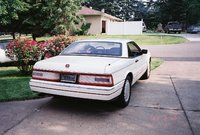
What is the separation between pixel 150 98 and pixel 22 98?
314 cm

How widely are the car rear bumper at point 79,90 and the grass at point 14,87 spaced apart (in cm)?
Answer: 133

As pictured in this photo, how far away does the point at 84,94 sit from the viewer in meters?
4.29

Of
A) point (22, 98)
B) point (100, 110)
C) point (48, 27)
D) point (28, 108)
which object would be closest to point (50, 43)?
point (22, 98)

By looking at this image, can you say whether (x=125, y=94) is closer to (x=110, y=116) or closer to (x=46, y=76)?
(x=110, y=116)

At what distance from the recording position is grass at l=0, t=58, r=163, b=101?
19.0 ft

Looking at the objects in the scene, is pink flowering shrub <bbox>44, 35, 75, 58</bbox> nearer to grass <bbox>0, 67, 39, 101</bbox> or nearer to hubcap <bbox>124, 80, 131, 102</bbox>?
grass <bbox>0, 67, 39, 101</bbox>

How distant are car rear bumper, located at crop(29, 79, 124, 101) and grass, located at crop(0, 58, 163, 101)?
1.33 meters

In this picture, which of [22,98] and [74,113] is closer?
[74,113]

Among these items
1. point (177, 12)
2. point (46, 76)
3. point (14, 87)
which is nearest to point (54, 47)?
point (14, 87)

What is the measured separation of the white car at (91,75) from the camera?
4.26 metres

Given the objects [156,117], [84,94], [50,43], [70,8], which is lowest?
[156,117]

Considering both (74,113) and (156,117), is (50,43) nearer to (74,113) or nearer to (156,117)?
(74,113)

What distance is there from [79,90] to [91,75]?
36 cm

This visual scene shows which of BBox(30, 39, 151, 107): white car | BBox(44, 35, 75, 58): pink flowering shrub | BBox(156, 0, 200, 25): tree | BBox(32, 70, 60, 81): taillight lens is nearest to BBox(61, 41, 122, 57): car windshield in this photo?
BBox(30, 39, 151, 107): white car
